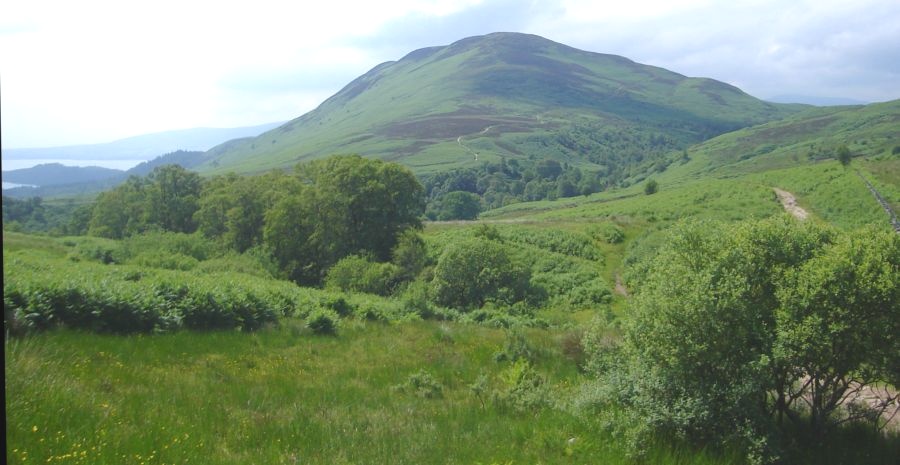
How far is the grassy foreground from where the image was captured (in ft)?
22.4

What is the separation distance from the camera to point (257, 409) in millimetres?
9258

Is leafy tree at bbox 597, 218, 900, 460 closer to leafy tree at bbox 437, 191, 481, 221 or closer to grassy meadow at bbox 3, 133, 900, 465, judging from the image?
grassy meadow at bbox 3, 133, 900, 465

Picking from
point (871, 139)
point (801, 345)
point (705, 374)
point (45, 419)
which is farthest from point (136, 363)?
point (871, 139)

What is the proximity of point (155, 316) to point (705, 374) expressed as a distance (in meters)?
12.1

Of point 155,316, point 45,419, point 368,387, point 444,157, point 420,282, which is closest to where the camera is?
point 45,419

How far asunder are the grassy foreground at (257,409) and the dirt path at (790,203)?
2102 inches

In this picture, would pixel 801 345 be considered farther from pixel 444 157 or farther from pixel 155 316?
pixel 444 157

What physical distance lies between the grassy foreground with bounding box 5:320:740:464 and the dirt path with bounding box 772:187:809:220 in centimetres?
5339

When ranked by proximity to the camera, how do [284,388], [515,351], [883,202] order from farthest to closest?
[883,202] < [515,351] < [284,388]

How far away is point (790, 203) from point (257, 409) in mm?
68454

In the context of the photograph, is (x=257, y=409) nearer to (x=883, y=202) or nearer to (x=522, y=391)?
(x=522, y=391)

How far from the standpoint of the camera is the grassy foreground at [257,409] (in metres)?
6.82

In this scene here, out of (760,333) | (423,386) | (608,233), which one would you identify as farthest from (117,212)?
(760,333)

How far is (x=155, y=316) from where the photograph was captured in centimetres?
1368
